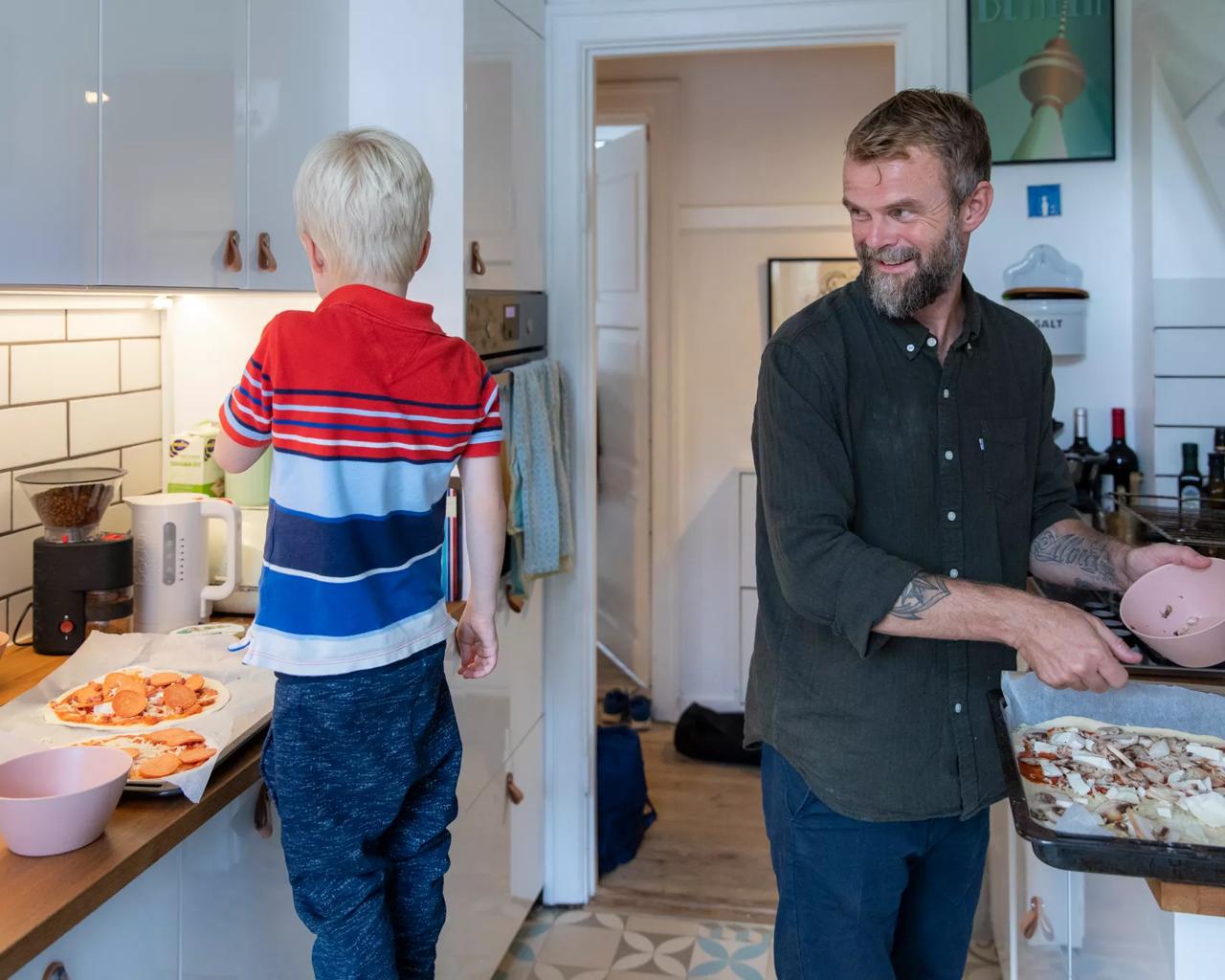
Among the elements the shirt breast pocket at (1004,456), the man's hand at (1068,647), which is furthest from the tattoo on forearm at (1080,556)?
the man's hand at (1068,647)

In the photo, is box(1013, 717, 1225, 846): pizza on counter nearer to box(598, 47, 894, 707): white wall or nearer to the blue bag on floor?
the blue bag on floor

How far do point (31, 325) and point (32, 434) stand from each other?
17cm

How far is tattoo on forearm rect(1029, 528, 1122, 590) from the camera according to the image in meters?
1.66

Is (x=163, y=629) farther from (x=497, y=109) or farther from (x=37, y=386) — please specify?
(x=497, y=109)

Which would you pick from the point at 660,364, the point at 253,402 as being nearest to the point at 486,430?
the point at 253,402

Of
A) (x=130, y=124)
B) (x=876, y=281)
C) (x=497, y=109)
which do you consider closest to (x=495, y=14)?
(x=497, y=109)

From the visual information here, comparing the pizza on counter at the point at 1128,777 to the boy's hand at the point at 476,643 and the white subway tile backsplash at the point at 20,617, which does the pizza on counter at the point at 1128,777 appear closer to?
the boy's hand at the point at 476,643

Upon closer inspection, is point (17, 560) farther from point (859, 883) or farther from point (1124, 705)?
point (1124, 705)

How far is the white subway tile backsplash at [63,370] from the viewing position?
2.02m

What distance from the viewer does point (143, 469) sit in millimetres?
2404

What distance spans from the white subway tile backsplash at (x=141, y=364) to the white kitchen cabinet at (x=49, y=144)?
2.38ft

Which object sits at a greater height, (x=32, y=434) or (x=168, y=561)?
(x=32, y=434)

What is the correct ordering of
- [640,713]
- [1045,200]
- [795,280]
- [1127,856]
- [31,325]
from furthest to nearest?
1. [640,713]
2. [795,280]
3. [1045,200]
4. [31,325]
5. [1127,856]

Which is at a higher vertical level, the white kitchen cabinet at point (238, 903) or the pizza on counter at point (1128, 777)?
the pizza on counter at point (1128, 777)
